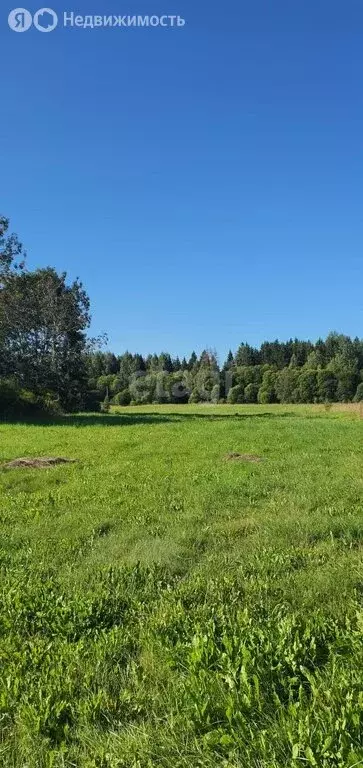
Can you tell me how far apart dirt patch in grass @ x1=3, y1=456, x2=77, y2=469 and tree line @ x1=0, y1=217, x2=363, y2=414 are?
26.6m

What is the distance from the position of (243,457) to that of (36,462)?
5.91 m

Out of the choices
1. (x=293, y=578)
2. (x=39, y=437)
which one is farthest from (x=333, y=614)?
(x=39, y=437)

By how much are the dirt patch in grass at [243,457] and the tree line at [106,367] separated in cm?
2837

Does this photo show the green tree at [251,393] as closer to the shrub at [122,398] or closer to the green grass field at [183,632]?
the shrub at [122,398]

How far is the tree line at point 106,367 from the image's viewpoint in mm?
49500

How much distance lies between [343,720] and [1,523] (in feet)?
22.0

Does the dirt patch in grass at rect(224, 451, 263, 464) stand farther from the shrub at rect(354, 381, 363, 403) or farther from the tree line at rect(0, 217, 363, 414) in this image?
the shrub at rect(354, 381, 363, 403)

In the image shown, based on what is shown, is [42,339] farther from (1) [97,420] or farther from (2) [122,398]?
(2) [122,398]

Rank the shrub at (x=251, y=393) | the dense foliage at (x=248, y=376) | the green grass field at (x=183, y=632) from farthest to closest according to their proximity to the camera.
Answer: the shrub at (x=251, y=393)
the dense foliage at (x=248, y=376)
the green grass field at (x=183, y=632)

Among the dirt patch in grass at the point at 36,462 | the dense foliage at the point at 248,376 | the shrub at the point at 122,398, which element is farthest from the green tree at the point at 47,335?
the shrub at the point at 122,398

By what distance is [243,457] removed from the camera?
15.4 metres

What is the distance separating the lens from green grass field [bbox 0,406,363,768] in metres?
2.91

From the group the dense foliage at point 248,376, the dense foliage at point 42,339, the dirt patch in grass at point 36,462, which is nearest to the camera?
the dirt patch in grass at point 36,462

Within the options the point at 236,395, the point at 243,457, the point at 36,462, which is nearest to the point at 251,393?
the point at 236,395
